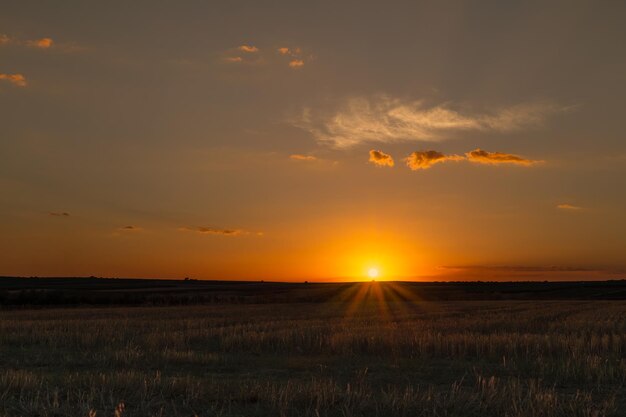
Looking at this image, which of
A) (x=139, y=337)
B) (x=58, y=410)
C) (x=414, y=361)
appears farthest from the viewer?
(x=139, y=337)

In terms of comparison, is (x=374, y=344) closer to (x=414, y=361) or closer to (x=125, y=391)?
(x=414, y=361)

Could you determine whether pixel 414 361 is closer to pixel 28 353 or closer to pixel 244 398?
pixel 244 398

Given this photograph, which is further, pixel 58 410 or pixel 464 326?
pixel 464 326

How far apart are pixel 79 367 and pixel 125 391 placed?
5.87 m

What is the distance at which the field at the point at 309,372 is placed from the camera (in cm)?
1076

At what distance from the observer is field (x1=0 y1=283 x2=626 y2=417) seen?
1076 cm

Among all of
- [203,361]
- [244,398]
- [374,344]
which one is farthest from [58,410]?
[374,344]

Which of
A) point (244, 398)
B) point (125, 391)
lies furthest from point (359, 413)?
point (125, 391)

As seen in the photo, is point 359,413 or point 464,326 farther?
point 464,326

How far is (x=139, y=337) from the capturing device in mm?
24344

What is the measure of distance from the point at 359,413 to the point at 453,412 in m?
1.65

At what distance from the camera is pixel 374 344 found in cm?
2102

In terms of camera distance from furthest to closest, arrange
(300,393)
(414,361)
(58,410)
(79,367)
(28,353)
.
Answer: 1. (28,353)
2. (414,361)
3. (79,367)
4. (300,393)
5. (58,410)

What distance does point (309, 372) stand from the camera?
16.1m
